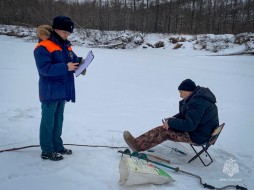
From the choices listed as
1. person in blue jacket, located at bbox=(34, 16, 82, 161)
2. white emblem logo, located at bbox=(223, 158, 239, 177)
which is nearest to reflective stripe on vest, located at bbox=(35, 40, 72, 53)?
person in blue jacket, located at bbox=(34, 16, 82, 161)

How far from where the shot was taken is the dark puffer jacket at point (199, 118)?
3.44m

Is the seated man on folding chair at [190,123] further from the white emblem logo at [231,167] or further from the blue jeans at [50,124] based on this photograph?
the blue jeans at [50,124]

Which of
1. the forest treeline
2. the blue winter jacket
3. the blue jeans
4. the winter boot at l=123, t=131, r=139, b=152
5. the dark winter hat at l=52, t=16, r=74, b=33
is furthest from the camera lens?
the forest treeline

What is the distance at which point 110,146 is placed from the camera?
410 cm

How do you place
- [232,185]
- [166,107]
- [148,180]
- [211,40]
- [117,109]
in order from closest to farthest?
[148,180], [232,185], [117,109], [166,107], [211,40]

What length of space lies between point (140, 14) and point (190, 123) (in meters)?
32.1

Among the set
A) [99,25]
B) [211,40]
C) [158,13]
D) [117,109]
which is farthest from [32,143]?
[158,13]

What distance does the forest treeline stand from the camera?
32.2m

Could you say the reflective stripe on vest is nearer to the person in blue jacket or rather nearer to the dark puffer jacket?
the person in blue jacket

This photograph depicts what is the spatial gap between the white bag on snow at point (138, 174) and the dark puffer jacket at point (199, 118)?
0.71 metres

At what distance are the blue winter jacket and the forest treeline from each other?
94.8 feet

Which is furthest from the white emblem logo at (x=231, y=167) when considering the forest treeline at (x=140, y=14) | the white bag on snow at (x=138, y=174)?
the forest treeline at (x=140, y=14)

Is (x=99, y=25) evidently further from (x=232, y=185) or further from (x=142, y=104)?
(x=232, y=185)

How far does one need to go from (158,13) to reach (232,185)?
32793 millimetres
